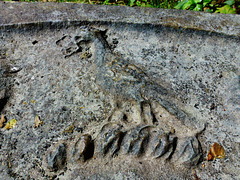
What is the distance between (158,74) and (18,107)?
1179mm

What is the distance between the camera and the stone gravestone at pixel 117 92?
1.47m

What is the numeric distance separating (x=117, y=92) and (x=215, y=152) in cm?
81

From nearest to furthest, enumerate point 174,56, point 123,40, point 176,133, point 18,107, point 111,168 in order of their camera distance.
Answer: point 111,168
point 176,133
point 18,107
point 174,56
point 123,40

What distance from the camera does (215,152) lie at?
1.52 m

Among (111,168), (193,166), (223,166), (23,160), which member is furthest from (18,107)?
(223,166)

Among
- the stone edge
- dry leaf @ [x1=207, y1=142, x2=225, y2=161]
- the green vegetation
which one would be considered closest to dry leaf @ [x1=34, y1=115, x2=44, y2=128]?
the stone edge

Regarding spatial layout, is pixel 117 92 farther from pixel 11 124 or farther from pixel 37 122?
pixel 11 124

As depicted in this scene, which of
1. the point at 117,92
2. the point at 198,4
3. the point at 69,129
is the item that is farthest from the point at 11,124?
the point at 198,4

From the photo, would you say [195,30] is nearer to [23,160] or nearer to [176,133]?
[176,133]

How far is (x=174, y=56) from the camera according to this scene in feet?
7.04

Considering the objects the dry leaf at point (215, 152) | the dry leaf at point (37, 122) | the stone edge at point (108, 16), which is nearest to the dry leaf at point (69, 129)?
the dry leaf at point (37, 122)

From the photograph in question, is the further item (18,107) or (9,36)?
(9,36)

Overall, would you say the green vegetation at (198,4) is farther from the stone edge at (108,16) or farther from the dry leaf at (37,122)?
the dry leaf at (37,122)

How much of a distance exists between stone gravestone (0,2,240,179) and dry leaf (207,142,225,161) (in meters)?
0.03
